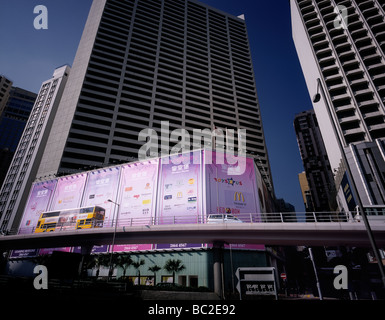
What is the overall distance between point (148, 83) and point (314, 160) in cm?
8726

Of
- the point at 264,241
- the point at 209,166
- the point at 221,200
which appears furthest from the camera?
the point at 209,166

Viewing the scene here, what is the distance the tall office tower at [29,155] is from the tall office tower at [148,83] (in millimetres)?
14193

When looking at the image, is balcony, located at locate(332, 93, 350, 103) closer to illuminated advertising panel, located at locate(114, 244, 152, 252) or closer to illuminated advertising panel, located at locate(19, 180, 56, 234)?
illuminated advertising panel, located at locate(114, 244, 152, 252)

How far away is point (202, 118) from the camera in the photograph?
76.9 metres

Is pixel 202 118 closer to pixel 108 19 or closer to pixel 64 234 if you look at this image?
pixel 108 19

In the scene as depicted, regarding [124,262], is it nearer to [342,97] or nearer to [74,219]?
[74,219]

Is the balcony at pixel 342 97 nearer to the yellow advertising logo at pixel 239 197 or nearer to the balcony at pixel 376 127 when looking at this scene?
the balcony at pixel 376 127

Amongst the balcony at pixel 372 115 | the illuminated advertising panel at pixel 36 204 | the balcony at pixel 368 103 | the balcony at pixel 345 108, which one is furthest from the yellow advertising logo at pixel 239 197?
the balcony at pixel 368 103

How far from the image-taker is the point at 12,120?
4473 inches

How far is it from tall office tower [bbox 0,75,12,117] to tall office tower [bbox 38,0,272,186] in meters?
63.1

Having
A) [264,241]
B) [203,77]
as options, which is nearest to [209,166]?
[264,241]

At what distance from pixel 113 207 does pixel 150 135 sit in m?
33.3

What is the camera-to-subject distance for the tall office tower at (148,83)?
62938 mm

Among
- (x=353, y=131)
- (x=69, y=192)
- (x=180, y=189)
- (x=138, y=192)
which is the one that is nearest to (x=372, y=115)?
(x=353, y=131)
